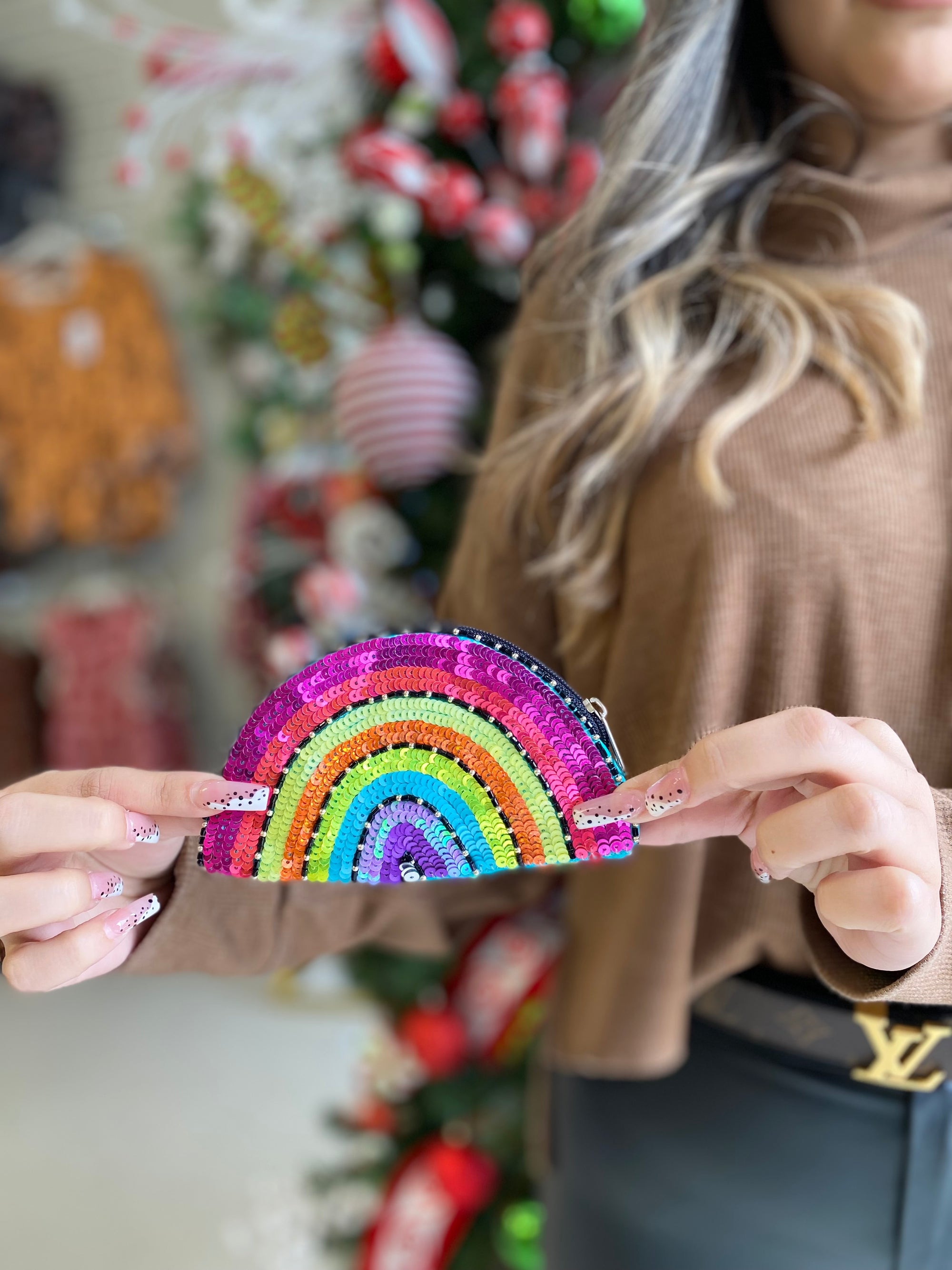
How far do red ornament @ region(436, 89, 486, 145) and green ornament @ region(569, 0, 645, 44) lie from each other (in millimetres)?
159

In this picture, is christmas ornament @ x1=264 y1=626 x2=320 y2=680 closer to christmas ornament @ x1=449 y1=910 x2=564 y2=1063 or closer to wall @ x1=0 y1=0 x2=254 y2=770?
christmas ornament @ x1=449 y1=910 x2=564 y2=1063

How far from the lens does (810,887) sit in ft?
1.58

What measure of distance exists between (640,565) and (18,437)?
67.9 inches

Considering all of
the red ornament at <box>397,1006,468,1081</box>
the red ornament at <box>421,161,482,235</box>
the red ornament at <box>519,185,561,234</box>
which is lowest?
the red ornament at <box>397,1006,468,1081</box>

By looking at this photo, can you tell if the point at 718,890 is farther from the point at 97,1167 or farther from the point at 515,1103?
the point at 97,1167

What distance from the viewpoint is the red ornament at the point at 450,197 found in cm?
122

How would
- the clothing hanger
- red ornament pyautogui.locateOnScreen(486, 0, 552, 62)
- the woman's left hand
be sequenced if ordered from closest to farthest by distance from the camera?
1. the woman's left hand
2. red ornament pyautogui.locateOnScreen(486, 0, 552, 62)
3. the clothing hanger

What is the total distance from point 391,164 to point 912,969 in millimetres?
1110

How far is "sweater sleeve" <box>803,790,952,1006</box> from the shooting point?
0.45 m

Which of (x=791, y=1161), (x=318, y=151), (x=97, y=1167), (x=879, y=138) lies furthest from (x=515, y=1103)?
(x=318, y=151)

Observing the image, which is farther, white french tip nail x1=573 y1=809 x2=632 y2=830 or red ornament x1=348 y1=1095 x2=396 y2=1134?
red ornament x1=348 y1=1095 x2=396 y2=1134

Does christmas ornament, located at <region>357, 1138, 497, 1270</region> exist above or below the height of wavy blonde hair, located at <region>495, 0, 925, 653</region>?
below

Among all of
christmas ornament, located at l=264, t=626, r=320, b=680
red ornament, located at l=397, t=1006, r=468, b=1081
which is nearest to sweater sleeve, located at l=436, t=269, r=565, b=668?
christmas ornament, located at l=264, t=626, r=320, b=680

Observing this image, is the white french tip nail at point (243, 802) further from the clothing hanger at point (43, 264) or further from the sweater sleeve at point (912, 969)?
the clothing hanger at point (43, 264)
